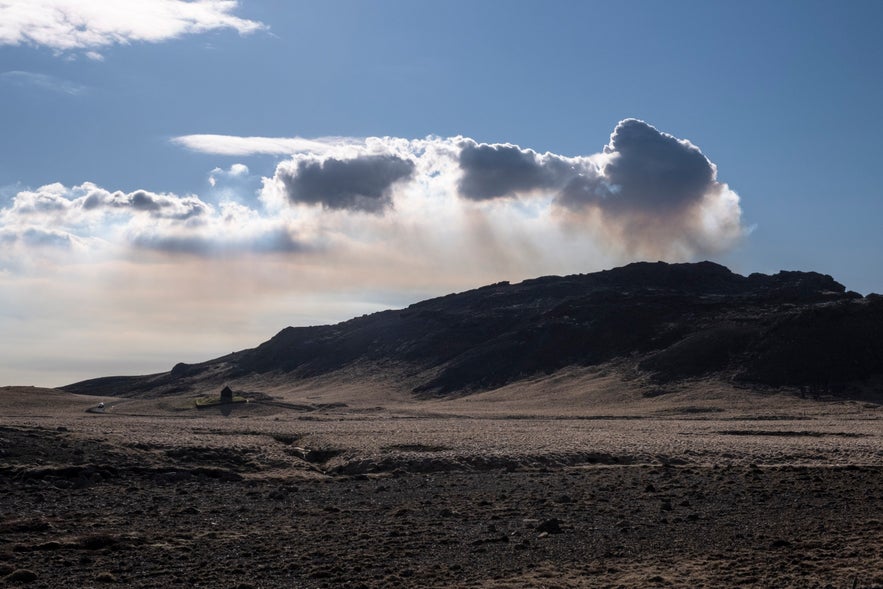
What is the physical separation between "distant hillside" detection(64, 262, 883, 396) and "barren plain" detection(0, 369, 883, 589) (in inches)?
1961

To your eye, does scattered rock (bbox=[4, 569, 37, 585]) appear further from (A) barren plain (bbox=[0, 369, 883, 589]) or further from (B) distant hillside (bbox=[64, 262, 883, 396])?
(B) distant hillside (bbox=[64, 262, 883, 396])

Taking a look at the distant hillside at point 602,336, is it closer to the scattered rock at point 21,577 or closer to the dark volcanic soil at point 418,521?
the dark volcanic soil at point 418,521

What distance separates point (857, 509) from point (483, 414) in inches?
2092

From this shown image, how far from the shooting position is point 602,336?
118 m

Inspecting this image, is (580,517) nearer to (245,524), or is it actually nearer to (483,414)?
(245,524)

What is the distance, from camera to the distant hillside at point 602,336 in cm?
9500

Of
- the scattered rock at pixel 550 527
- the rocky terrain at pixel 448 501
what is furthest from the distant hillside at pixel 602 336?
the scattered rock at pixel 550 527

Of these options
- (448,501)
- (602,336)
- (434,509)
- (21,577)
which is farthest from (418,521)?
(602,336)

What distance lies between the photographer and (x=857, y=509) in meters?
23.1

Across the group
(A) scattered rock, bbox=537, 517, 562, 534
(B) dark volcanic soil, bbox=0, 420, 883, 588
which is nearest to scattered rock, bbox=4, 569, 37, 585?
(B) dark volcanic soil, bbox=0, 420, 883, 588

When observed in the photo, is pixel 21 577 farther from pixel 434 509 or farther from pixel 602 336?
pixel 602 336

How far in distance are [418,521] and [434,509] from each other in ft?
6.29

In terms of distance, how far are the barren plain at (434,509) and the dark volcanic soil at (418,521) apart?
7 cm

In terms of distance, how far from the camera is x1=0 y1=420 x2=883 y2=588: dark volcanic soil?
53.2ft
